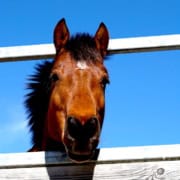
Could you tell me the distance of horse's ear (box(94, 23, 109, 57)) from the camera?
12.1 feet

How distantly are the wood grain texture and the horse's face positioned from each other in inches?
5.6

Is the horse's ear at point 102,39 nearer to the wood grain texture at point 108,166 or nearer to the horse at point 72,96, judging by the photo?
the horse at point 72,96

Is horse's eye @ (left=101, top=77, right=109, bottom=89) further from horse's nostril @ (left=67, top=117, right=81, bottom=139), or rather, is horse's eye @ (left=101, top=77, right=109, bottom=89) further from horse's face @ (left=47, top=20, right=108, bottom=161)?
horse's nostril @ (left=67, top=117, right=81, bottom=139)

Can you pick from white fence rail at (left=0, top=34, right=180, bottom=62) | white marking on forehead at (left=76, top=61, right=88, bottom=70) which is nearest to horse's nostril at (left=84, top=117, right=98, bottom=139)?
white fence rail at (left=0, top=34, right=180, bottom=62)

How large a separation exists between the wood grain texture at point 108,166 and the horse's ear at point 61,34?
1636mm

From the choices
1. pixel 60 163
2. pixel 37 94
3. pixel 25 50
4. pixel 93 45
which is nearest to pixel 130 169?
pixel 60 163

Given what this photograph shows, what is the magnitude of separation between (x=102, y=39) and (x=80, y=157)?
149 cm

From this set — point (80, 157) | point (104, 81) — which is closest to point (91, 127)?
point (80, 157)

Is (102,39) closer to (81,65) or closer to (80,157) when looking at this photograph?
(81,65)

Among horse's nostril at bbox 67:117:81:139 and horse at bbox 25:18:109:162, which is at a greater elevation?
horse at bbox 25:18:109:162

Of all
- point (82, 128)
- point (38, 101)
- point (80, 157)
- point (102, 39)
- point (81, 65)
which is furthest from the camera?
point (38, 101)

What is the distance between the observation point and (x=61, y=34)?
3.91 metres

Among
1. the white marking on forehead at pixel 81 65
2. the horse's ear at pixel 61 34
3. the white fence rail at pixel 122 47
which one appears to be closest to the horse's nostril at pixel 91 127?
the white fence rail at pixel 122 47

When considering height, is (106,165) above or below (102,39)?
below
